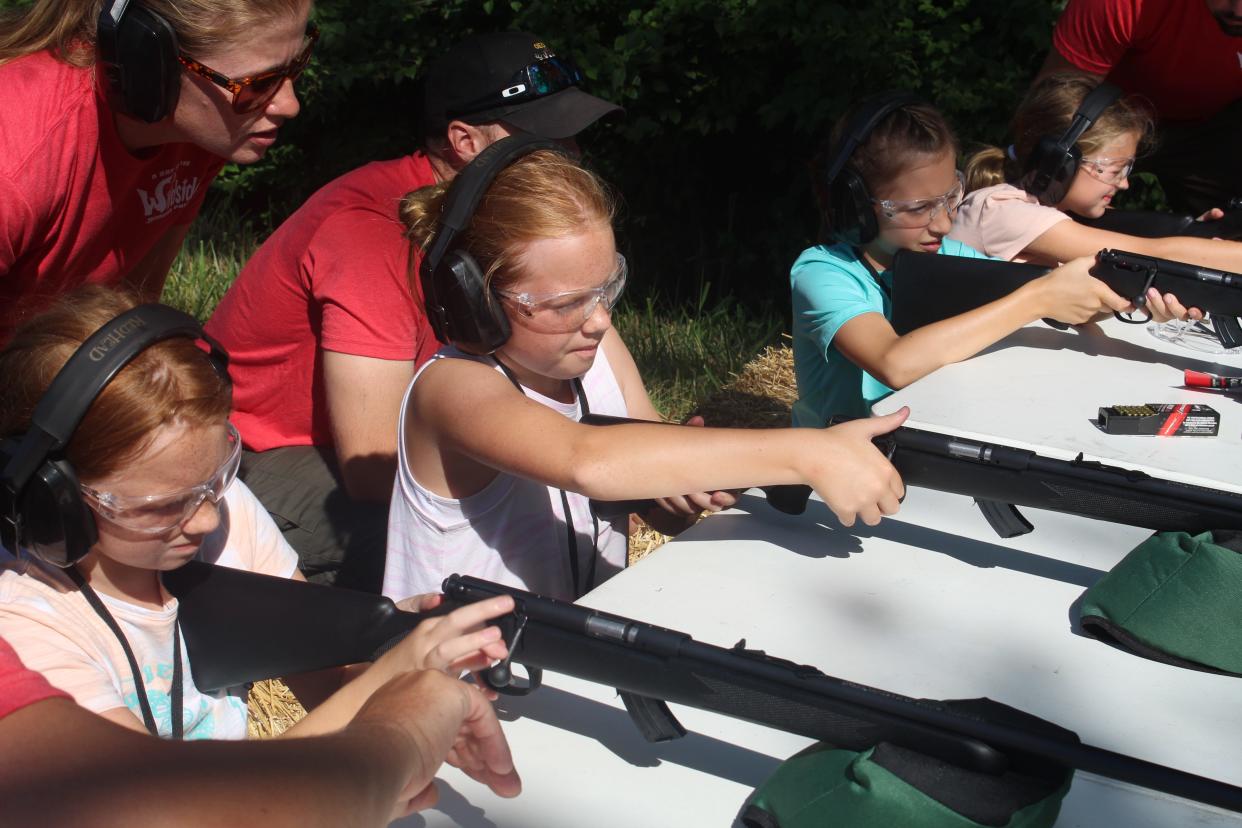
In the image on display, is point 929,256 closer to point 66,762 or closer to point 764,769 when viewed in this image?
point 764,769

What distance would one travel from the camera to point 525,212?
6.61ft

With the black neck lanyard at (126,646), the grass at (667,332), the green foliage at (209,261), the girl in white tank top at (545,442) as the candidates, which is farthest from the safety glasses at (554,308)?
the grass at (667,332)

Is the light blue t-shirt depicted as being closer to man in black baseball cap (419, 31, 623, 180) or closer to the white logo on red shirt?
man in black baseball cap (419, 31, 623, 180)

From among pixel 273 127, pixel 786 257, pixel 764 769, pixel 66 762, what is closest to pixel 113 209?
pixel 273 127

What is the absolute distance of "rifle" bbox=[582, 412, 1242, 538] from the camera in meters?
1.80

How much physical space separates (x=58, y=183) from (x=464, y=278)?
754 mm

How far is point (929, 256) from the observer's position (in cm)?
291

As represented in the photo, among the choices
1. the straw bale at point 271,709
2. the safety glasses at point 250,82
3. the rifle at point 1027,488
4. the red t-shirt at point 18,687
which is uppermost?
the safety glasses at point 250,82

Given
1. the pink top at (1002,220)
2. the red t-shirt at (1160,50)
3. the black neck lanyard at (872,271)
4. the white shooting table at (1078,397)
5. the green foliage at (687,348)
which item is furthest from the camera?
the green foliage at (687,348)

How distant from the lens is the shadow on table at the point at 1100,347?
9.48ft

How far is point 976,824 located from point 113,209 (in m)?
1.91

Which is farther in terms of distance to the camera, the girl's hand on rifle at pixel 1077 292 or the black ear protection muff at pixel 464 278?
the girl's hand on rifle at pixel 1077 292

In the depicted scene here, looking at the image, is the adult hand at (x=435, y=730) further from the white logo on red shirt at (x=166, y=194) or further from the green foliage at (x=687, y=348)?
the green foliage at (x=687, y=348)

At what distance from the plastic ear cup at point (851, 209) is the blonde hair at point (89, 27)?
1.41 metres
